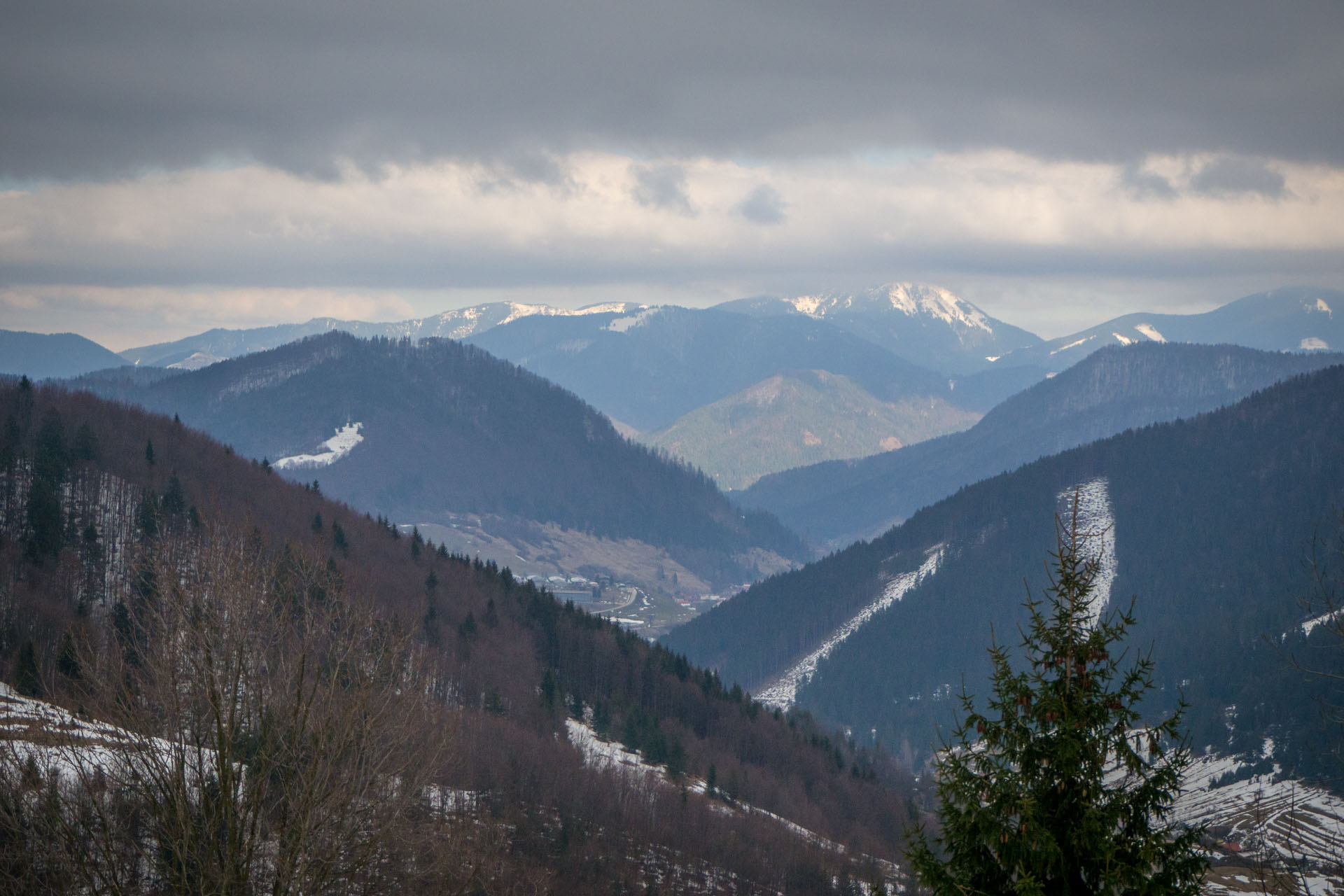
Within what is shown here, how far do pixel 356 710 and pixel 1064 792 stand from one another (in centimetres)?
1738

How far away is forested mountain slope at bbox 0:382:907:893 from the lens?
27844 millimetres

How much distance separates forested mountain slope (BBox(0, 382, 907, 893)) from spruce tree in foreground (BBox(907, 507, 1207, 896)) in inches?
587

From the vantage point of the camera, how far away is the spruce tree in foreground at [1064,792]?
18547 mm

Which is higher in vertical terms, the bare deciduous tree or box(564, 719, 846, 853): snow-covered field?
the bare deciduous tree

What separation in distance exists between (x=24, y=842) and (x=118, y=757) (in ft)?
9.20

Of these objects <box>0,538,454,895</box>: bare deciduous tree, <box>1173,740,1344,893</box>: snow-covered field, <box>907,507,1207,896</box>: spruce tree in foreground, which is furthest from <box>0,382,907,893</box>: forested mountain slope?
<box>1173,740,1344,893</box>: snow-covered field

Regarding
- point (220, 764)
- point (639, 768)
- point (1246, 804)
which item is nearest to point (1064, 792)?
point (220, 764)

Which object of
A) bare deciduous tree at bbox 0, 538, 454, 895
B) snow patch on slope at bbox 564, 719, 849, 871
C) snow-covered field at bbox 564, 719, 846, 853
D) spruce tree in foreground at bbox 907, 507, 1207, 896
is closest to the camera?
spruce tree in foreground at bbox 907, 507, 1207, 896

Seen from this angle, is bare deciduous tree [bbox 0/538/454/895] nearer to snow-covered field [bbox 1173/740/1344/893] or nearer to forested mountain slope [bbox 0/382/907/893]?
forested mountain slope [bbox 0/382/907/893]

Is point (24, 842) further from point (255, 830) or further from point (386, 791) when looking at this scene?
point (386, 791)

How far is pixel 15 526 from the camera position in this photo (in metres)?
133

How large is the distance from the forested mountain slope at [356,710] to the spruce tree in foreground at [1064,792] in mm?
14906

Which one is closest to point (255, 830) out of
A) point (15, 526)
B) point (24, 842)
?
point (24, 842)

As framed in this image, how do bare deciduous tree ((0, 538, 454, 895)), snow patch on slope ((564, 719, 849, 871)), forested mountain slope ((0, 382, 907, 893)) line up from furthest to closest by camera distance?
snow patch on slope ((564, 719, 849, 871)), forested mountain slope ((0, 382, 907, 893)), bare deciduous tree ((0, 538, 454, 895))
